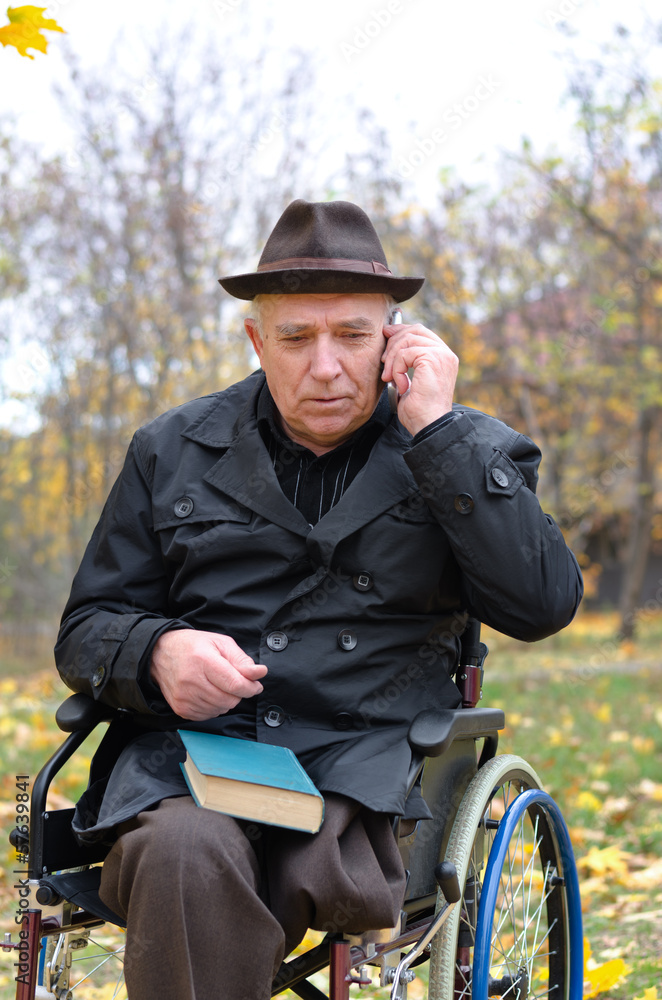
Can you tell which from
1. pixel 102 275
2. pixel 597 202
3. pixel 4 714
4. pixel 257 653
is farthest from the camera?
pixel 597 202

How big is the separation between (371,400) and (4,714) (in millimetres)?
4821

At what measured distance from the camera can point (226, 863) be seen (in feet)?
5.46

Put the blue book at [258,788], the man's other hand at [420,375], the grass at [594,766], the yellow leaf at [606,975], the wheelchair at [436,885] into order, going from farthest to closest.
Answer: the grass at [594,766], the yellow leaf at [606,975], the man's other hand at [420,375], the wheelchair at [436,885], the blue book at [258,788]

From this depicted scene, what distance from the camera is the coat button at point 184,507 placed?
85.9 inches

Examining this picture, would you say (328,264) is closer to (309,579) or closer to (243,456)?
(243,456)

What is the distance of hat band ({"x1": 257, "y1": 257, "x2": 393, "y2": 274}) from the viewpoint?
7.03ft

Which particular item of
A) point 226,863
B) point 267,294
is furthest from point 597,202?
point 226,863

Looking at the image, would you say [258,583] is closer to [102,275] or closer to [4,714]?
[4,714]

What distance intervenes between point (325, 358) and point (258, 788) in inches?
36.0

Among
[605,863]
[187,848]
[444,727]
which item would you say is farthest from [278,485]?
[605,863]

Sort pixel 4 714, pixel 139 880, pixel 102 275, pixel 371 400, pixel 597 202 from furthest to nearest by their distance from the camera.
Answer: pixel 597 202 < pixel 102 275 < pixel 4 714 < pixel 371 400 < pixel 139 880

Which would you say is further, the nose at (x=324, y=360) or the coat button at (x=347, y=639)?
the nose at (x=324, y=360)

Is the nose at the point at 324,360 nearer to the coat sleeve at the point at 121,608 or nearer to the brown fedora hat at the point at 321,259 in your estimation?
the brown fedora hat at the point at 321,259

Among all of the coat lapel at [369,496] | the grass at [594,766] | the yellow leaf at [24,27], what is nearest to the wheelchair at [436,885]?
the coat lapel at [369,496]
